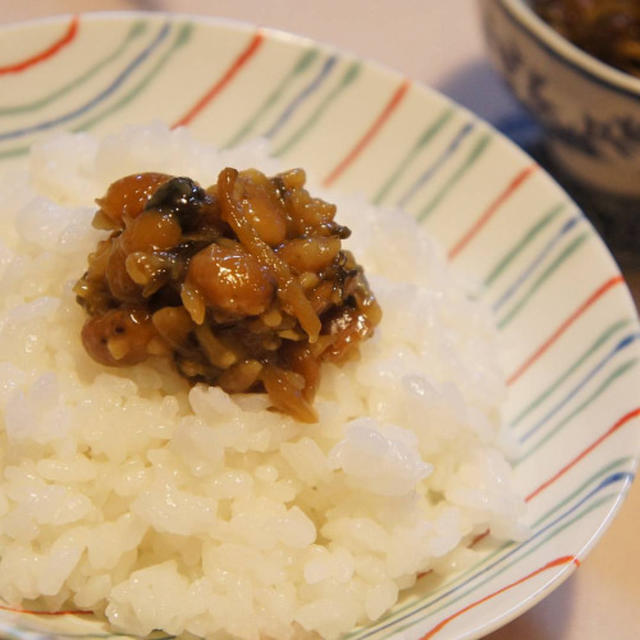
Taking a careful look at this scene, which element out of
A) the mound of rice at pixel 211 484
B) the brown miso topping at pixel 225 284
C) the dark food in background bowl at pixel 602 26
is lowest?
the mound of rice at pixel 211 484

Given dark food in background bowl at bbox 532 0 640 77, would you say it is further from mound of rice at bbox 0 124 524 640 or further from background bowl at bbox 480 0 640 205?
mound of rice at bbox 0 124 524 640

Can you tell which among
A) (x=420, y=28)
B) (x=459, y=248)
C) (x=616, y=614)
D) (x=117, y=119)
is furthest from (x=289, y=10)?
(x=616, y=614)

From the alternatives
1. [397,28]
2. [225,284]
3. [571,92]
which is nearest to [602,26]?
[571,92]

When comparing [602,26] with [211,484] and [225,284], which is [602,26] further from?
[211,484]

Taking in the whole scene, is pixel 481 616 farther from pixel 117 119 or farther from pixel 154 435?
pixel 117 119

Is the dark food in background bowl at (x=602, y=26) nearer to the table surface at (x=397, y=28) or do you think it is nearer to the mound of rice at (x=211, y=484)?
the table surface at (x=397, y=28)

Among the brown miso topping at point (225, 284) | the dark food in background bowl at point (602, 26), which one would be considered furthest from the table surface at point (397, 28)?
the brown miso topping at point (225, 284)
